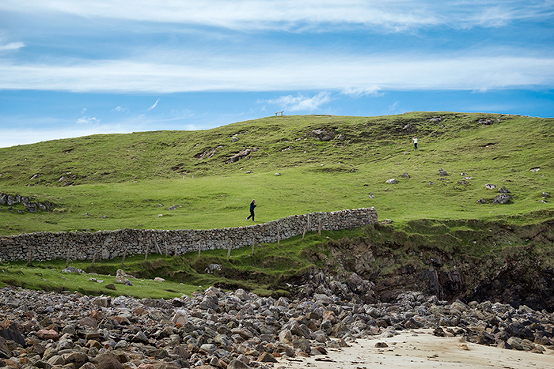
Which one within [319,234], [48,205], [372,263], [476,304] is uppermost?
[48,205]

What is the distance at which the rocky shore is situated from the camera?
39.9 ft

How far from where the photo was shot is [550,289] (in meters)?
36.7

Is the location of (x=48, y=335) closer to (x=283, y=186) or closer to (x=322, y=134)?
(x=283, y=186)

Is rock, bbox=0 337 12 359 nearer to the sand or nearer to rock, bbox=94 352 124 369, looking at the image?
rock, bbox=94 352 124 369

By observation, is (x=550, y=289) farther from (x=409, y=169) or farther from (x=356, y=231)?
(x=409, y=169)

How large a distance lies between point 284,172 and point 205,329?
52640mm

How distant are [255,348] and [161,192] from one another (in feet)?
137

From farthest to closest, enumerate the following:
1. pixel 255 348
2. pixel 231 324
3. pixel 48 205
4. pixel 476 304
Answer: pixel 48 205 < pixel 476 304 < pixel 231 324 < pixel 255 348

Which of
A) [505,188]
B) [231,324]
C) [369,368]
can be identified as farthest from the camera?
[505,188]

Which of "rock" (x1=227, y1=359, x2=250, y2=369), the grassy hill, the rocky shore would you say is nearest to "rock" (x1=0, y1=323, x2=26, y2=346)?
the rocky shore

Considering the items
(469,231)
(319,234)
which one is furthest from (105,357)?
(469,231)

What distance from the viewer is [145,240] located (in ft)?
108

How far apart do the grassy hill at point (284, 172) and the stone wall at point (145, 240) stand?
3354mm

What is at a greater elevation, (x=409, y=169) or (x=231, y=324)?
(x=409, y=169)
